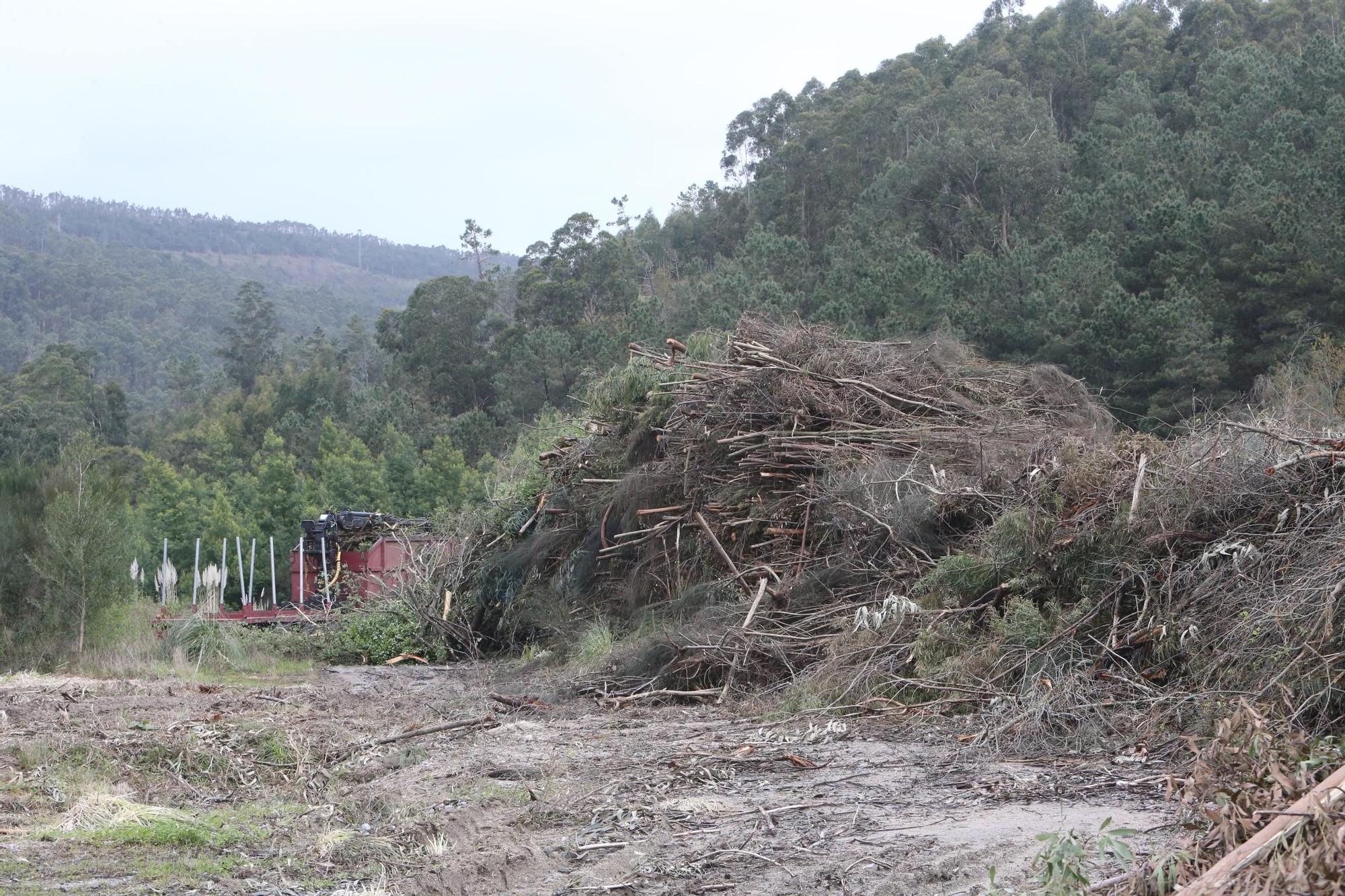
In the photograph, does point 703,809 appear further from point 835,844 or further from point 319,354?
point 319,354

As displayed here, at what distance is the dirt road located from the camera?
181 inches

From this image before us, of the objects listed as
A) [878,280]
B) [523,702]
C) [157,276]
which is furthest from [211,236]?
[523,702]

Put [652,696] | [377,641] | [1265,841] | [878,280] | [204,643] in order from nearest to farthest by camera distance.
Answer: [1265,841] → [652,696] → [204,643] → [377,641] → [878,280]

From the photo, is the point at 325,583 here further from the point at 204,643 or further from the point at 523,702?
the point at 523,702

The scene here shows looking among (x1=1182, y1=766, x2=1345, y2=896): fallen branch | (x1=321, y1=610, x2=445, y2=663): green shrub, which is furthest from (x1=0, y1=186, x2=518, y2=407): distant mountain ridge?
(x1=1182, y1=766, x2=1345, y2=896): fallen branch

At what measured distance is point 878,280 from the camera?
33.7m

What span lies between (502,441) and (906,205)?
19579mm

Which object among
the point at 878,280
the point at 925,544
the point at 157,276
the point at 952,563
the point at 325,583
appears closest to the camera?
the point at 952,563

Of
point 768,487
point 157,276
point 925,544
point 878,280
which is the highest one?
point 157,276

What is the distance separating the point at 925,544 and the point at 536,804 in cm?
483

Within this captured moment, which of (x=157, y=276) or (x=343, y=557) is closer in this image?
(x=343, y=557)

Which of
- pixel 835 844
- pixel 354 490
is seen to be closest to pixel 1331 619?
pixel 835 844

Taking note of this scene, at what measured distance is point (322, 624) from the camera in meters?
17.1

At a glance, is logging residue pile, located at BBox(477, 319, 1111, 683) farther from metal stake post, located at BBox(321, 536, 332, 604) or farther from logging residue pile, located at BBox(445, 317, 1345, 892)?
metal stake post, located at BBox(321, 536, 332, 604)
